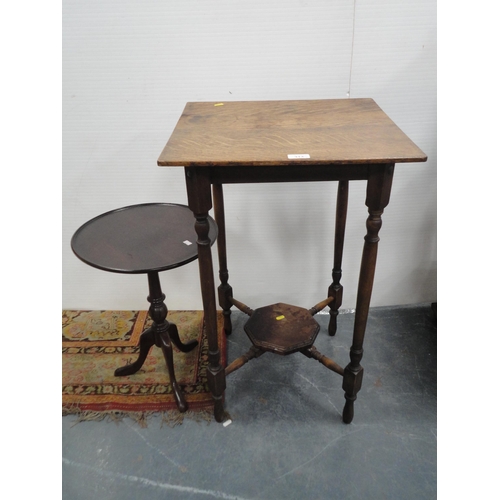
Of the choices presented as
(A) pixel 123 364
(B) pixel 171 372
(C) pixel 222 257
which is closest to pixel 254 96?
(C) pixel 222 257

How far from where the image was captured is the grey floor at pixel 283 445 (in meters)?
1.45

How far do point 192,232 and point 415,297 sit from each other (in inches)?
54.5

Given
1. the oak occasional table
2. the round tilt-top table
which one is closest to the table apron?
the oak occasional table

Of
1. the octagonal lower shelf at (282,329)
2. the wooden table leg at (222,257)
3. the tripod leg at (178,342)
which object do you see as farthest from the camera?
the tripod leg at (178,342)

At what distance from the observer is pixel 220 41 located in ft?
5.58

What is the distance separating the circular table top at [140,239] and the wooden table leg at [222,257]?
0.15 meters

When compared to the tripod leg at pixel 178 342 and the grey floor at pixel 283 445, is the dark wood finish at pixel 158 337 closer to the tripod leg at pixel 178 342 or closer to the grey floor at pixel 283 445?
the tripod leg at pixel 178 342

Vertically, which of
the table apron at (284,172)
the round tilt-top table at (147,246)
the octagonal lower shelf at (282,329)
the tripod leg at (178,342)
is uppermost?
the table apron at (284,172)

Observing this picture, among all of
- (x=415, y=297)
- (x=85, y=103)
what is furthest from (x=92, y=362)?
(x=415, y=297)

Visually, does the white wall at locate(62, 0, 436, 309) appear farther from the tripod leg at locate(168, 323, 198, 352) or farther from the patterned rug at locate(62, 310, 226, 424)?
the tripod leg at locate(168, 323, 198, 352)

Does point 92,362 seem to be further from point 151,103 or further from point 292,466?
point 151,103

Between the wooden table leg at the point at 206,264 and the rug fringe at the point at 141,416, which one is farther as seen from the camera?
the rug fringe at the point at 141,416

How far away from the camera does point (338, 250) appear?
1911 mm

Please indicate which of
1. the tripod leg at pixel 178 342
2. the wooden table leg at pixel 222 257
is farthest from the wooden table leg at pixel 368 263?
the tripod leg at pixel 178 342
